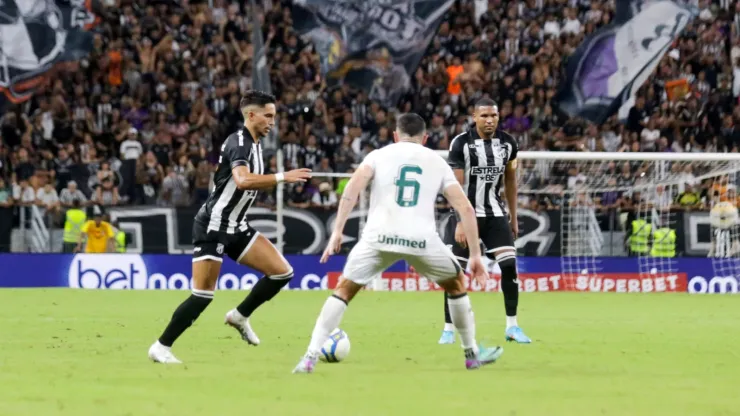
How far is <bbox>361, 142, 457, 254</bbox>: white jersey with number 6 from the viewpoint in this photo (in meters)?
8.91

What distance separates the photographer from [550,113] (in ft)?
92.6

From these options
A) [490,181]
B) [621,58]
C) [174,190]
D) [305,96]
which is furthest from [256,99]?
[621,58]

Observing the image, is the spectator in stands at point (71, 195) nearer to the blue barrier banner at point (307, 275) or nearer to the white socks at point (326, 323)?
the blue barrier banner at point (307, 275)

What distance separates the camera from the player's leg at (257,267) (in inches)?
418

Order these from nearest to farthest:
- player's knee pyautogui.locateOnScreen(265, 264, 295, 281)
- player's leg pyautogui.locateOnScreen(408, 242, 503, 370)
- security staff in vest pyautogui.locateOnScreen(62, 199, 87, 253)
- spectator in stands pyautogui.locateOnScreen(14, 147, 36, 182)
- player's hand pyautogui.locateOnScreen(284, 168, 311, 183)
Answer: player's leg pyautogui.locateOnScreen(408, 242, 503, 370) → player's hand pyautogui.locateOnScreen(284, 168, 311, 183) → player's knee pyautogui.locateOnScreen(265, 264, 295, 281) → security staff in vest pyautogui.locateOnScreen(62, 199, 87, 253) → spectator in stands pyautogui.locateOnScreen(14, 147, 36, 182)

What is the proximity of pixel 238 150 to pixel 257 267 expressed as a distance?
1311 mm

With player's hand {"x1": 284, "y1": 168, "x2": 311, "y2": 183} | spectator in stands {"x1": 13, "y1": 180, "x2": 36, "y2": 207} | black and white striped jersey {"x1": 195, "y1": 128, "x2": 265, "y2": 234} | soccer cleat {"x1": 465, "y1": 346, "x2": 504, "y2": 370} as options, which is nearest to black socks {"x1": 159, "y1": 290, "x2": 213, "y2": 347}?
black and white striped jersey {"x1": 195, "y1": 128, "x2": 265, "y2": 234}

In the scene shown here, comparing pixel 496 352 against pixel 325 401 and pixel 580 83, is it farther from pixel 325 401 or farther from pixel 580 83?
pixel 580 83

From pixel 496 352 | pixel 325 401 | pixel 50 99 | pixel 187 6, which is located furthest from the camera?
pixel 187 6

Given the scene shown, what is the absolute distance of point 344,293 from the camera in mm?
8961

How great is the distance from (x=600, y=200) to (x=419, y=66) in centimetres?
645

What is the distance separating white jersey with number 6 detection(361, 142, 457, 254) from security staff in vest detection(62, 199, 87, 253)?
15.4 m

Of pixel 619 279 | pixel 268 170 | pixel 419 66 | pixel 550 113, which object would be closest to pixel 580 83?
pixel 550 113

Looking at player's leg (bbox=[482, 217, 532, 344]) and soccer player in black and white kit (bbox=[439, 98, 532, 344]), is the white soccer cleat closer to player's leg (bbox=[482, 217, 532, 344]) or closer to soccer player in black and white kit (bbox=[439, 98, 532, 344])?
soccer player in black and white kit (bbox=[439, 98, 532, 344])
